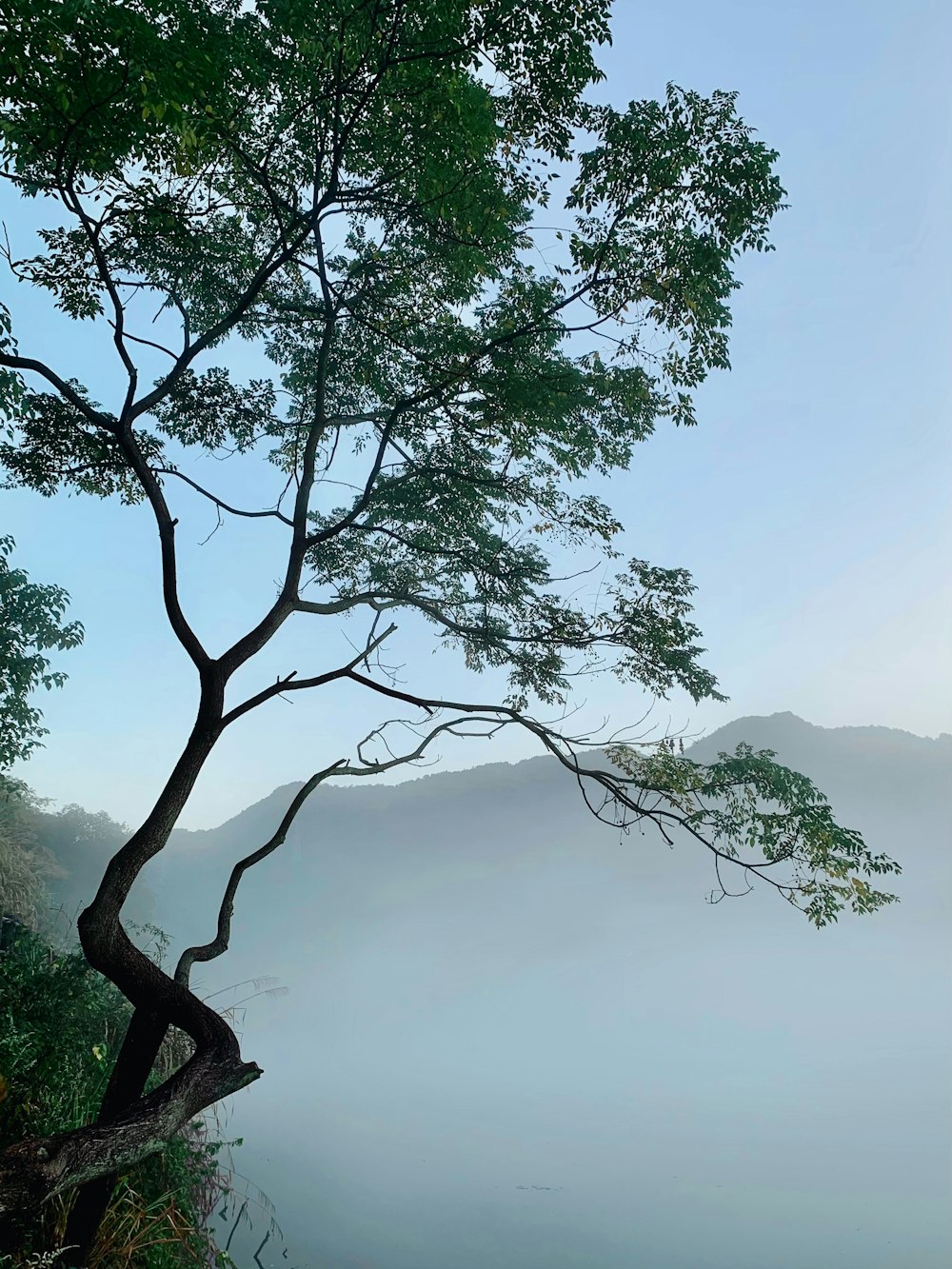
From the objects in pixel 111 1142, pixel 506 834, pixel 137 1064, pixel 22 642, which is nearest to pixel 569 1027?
pixel 506 834

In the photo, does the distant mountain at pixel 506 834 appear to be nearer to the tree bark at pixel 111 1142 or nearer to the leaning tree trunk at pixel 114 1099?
the leaning tree trunk at pixel 114 1099

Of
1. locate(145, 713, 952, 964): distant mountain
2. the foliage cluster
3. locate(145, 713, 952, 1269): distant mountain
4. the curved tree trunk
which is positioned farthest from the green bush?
locate(145, 713, 952, 964): distant mountain

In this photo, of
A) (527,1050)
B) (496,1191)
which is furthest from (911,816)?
(496,1191)

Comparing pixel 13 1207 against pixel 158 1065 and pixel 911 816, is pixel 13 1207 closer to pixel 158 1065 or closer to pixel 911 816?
pixel 158 1065

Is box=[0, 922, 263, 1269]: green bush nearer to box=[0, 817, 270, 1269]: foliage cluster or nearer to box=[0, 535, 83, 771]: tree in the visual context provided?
box=[0, 817, 270, 1269]: foliage cluster

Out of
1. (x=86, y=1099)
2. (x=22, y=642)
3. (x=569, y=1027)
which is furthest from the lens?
(x=569, y=1027)

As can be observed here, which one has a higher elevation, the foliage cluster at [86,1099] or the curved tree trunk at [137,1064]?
the curved tree trunk at [137,1064]

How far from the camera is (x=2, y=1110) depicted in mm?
3055

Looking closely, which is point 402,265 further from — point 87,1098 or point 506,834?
point 506,834

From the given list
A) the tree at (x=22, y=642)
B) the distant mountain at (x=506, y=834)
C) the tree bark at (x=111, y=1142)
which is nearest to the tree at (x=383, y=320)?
the tree bark at (x=111, y=1142)

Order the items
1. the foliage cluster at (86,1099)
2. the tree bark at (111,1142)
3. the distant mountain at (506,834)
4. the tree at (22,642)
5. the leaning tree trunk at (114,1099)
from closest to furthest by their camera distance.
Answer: the tree bark at (111,1142)
the leaning tree trunk at (114,1099)
the foliage cluster at (86,1099)
the tree at (22,642)
the distant mountain at (506,834)

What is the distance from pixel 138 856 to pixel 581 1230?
8.09m

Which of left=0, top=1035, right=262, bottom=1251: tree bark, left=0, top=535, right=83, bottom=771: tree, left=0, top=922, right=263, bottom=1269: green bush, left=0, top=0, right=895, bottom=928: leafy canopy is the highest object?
left=0, top=0, right=895, bottom=928: leafy canopy

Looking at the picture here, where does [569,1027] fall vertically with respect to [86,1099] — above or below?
above
